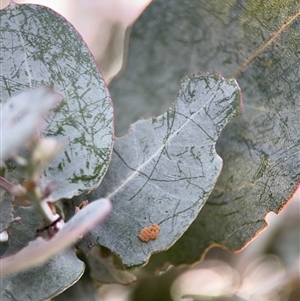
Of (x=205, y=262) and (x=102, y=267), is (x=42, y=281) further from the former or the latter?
(x=205, y=262)

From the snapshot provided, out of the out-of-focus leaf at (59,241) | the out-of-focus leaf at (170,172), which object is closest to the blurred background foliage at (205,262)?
the out-of-focus leaf at (170,172)

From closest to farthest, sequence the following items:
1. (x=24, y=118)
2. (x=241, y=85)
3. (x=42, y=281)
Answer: (x=24, y=118)
(x=42, y=281)
(x=241, y=85)

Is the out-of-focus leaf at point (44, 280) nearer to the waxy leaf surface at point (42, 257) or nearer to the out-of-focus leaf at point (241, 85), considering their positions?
the waxy leaf surface at point (42, 257)

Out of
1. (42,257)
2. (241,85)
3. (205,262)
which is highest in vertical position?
(241,85)

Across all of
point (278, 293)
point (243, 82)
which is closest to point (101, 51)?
point (243, 82)

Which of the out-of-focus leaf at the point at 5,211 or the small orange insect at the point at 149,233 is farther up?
the small orange insect at the point at 149,233

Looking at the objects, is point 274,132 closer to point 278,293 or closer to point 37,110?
point 37,110

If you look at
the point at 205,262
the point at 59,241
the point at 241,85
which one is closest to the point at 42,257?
the point at 59,241
